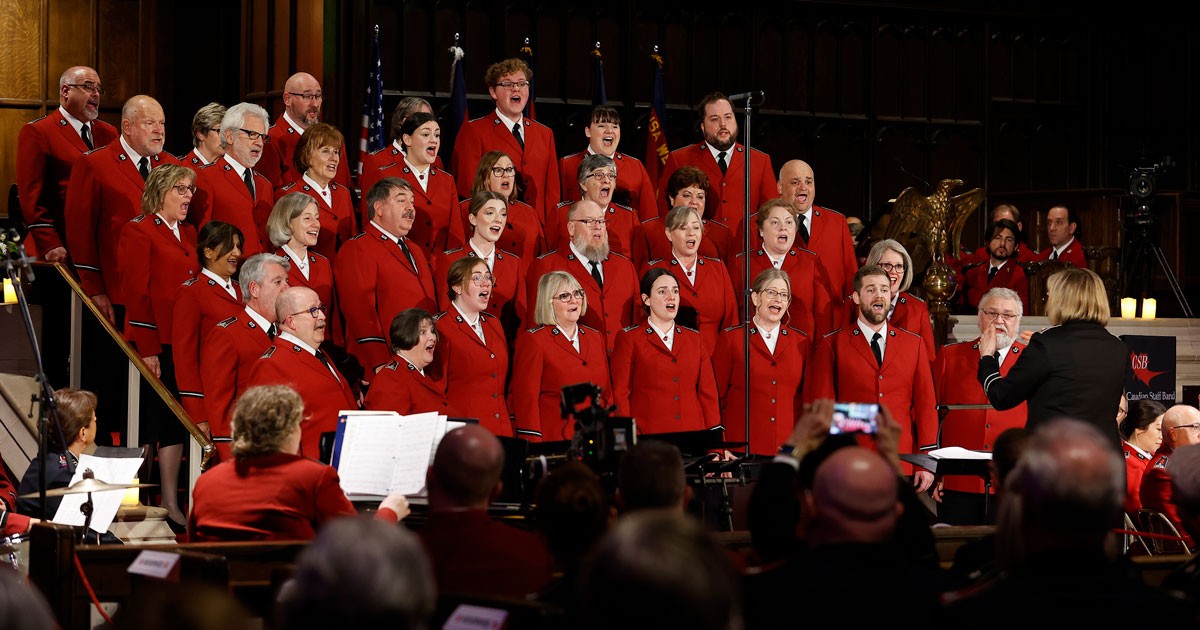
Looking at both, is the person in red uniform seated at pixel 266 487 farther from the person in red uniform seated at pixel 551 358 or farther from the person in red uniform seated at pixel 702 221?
the person in red uniform seated at pixel 702 221

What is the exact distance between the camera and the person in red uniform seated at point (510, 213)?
6398mm

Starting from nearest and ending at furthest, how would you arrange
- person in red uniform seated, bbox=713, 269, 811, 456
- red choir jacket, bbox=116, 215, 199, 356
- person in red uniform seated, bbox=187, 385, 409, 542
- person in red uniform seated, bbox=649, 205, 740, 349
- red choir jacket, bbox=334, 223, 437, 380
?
person in red uniform seated, bbox=187, 385, 409, 542 → red choir jacket, bbox=116, 215, 199, 356 → red choir jacket, bbox=334, 223, 437, 380 → person in red uniform seated, bbox=713, 269, 811, 456 → person in red uniform seated, bbox=649, 205, 740, 349

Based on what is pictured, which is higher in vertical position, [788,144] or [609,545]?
[788,144]

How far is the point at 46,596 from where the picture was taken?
10.3 feet

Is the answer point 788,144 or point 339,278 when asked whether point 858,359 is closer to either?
point 339,278

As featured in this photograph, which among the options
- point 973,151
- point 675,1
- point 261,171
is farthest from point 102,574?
point 973,151

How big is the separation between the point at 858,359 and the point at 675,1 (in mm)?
5114

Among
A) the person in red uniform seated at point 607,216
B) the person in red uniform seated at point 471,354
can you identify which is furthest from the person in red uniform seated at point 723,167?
the person in red uniform seated at point 471,354

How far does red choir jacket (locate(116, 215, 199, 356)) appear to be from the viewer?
19.3 ft

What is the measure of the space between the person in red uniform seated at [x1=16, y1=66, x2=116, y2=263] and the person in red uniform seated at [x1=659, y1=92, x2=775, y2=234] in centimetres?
289

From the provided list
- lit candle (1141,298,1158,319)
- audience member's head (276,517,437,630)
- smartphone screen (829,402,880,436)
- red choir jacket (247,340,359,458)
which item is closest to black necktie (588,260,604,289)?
red choir jacket (247,340,359,458)

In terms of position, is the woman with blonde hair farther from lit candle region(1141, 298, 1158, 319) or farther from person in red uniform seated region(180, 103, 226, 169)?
lit candle region(1141, 298, 1158, 319)

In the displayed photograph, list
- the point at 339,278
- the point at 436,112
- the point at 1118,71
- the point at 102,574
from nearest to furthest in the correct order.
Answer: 1. the point at 102,574
2. the point at 339,278
3. the point at 436,112
4. the point at 1118,71

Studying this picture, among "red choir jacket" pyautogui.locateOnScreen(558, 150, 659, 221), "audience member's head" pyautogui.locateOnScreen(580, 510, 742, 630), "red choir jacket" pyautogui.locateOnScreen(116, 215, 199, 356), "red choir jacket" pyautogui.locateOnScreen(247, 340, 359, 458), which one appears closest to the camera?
"audience member's head" pyautogui.locateOnScreen(580, 510, 742, 630)
